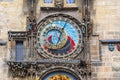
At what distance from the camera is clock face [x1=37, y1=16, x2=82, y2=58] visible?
20172 mm

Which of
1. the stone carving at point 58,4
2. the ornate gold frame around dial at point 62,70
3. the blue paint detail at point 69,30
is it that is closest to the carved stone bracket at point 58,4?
the stone carving at point 58,4

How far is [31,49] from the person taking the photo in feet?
65.5

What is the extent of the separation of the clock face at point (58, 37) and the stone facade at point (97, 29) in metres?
0.56

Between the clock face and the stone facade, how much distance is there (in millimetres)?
560

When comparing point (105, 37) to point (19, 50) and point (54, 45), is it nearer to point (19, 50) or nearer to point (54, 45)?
point (54, 45)

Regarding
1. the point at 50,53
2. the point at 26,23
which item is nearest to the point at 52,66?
the point at 50,53

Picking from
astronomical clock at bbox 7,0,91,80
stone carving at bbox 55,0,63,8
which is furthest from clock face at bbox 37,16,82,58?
stone carving at bbox 55,0,63,8

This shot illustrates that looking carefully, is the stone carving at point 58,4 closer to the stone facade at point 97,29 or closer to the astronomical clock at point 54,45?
the astronomical clock at point 54,45

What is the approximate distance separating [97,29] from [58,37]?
1473 millimetres

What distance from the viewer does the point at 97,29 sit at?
20.3 metres

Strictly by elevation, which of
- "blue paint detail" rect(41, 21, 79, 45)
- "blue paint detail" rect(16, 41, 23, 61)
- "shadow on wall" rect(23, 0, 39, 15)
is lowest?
"blue paint detail" rect(16, 41, 23, 61)

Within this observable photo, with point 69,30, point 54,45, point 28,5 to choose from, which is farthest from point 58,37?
Answer: point 28,5

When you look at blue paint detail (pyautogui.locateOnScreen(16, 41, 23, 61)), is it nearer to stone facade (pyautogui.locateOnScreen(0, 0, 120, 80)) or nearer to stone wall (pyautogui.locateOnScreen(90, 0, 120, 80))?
stone facade (pyautogui.locateOnScreen(0, 0, 120, 80))

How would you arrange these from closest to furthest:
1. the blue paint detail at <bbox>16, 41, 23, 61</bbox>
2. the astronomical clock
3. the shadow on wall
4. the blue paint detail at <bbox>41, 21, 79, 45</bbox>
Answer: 1. the astronomical clock
2. the blue paint detail at <bbox>16, 41, 23, 61</bbox>
3. the blue paint detail at <bbox>41, 21, 79, 45</bbox>
4. the shadow on wall
